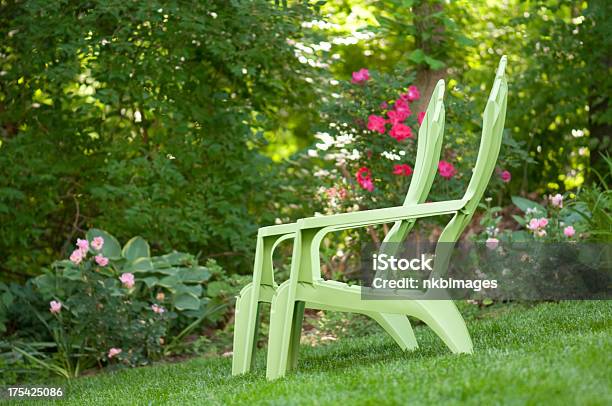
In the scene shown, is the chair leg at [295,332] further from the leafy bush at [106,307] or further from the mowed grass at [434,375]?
the leafy bush at [106,307]

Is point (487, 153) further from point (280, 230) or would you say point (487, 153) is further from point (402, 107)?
point (402, 107)

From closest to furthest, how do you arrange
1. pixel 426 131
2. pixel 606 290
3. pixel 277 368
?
pixel 277 368 < pixel 426 131 < pixel 606 290

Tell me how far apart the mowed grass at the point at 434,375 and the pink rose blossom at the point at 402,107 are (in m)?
2.15

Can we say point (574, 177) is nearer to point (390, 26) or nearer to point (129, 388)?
point (390, 26)

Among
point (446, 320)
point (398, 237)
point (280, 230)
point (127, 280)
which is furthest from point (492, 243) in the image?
point (446, 320)

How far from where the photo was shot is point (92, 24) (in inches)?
268

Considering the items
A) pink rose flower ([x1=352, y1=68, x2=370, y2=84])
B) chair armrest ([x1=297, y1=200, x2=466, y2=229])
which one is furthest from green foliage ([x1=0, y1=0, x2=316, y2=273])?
chair armrest ([x1=297, y1=200, x2=466, y2=229])

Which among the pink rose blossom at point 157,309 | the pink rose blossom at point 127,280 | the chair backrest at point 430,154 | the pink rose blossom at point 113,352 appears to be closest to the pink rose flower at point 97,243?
the pink rose blossom at point 127,280

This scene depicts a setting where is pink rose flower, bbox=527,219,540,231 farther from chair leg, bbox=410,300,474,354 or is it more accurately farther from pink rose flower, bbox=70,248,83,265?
pink rose flower, bbox=70,248,83,265

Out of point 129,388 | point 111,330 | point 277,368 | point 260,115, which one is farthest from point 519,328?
point 260,115

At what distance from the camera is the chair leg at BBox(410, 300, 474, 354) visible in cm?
353

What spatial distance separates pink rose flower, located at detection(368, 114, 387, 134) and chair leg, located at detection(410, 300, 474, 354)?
136 inches

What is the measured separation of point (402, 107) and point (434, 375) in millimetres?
4070

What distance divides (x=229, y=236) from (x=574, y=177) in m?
3.48
